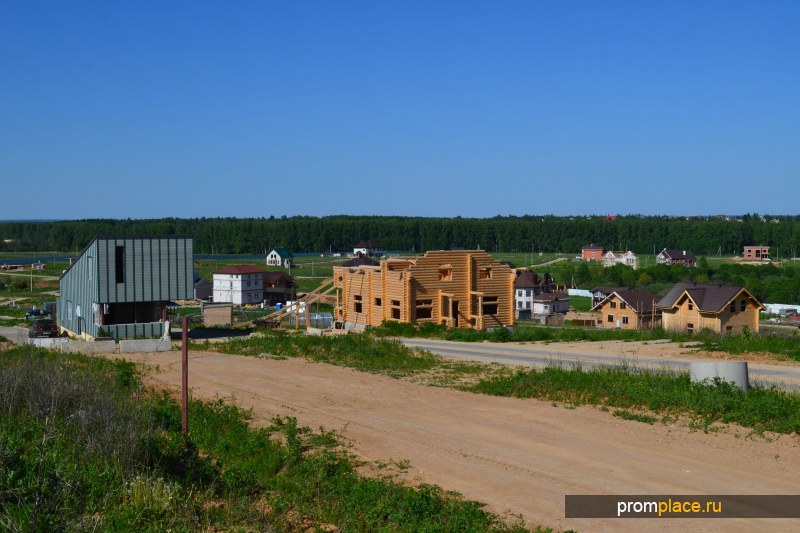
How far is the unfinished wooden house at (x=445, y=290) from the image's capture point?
33.9 m

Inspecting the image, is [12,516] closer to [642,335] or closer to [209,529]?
[209,529]

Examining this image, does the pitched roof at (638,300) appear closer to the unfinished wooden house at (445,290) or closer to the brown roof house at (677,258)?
the unfinished wooden house at (445,290)

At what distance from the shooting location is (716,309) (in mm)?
36281

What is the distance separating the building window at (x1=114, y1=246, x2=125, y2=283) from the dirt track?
10.8 metres

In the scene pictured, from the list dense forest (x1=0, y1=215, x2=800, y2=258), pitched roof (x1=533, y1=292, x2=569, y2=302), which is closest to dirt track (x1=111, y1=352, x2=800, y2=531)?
pitched roof (x1=533, y1=292, x2=569, y2=302)

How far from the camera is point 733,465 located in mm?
12133

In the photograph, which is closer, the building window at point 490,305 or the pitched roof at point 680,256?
the building window at point 490,305

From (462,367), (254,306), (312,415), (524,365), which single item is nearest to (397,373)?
(462,367)

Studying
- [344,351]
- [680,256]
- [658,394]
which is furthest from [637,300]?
[680,256]

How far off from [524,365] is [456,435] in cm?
786

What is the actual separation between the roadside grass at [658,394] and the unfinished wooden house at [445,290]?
1445 centimetres

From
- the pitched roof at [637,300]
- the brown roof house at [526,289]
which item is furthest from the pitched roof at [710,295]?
the brown roof house at [526,289]

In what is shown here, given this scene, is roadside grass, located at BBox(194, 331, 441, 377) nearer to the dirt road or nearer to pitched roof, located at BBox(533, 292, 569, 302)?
the dirt road

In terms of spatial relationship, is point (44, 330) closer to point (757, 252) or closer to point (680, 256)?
point (680, 256)
